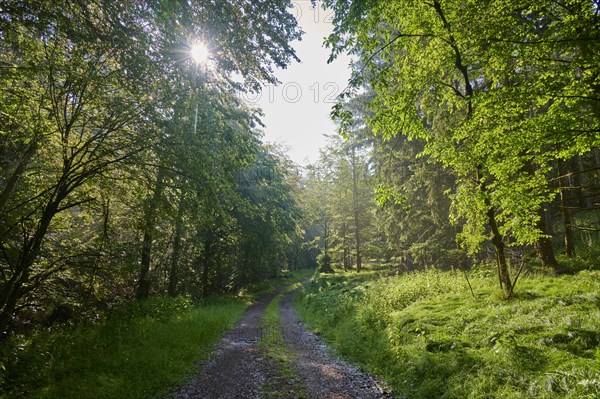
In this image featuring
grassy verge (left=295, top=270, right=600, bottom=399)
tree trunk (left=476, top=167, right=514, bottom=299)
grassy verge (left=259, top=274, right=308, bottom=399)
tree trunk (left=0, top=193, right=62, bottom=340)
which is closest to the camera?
grassy verge (left=295, top=270, right=600, bottom=399)

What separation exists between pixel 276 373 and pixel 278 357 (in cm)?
148

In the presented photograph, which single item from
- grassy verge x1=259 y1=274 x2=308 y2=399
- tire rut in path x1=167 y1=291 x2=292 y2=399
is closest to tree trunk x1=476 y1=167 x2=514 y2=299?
grassy verge x1=259 y1=274 x2=308 y2=399

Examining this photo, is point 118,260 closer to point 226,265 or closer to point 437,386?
point 437,386

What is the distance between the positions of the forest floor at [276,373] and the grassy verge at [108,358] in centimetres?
67

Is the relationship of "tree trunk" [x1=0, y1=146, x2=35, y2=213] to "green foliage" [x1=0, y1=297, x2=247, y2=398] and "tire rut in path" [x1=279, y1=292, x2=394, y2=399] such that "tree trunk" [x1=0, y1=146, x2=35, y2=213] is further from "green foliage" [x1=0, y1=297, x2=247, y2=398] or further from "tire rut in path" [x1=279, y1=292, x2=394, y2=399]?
"tire rut in path" [x1=279, y1=292, x2=394, y2=399]

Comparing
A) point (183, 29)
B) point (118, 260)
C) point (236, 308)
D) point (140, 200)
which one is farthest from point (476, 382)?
point (236, 308)

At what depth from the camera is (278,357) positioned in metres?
9.64

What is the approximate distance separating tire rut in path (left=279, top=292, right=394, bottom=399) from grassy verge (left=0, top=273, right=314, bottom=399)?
3074 millimetres

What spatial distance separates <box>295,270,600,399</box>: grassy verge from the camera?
18.4 ft

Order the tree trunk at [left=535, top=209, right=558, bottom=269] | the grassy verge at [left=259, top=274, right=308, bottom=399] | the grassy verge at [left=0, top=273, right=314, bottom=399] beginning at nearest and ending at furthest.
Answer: the grassy verge at [left=0, top=273, right=314, bottom=399] → the grassy verge at [left=259, top=274, right=308, bottom=399] → the tree trunk at [left=535, top=209, right=558, bottom=269]

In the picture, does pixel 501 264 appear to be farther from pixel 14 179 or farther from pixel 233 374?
pixel 14 179

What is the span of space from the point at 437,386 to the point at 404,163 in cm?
1567

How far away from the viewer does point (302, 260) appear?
199 feet

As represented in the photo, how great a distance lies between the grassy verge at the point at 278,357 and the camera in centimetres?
703
